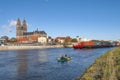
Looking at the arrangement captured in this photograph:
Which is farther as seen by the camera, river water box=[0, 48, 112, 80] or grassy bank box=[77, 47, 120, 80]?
river water box=[0, 48, 112, 80]

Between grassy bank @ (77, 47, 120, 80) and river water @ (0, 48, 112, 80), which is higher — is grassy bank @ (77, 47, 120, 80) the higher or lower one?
the higher one

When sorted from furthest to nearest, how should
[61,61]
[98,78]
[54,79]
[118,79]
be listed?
[61,61] → [54,79] → [98,78] → [118,79]

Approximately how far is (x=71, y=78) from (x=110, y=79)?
18312mm

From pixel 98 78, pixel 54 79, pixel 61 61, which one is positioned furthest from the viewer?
pixel 61 61

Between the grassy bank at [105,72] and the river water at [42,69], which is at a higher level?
the grassy bank at [105,72]

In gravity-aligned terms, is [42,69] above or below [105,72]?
below

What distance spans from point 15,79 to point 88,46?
497 feet

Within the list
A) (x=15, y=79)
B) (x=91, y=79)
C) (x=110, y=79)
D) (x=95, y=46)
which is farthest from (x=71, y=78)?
(x=95, y=46)

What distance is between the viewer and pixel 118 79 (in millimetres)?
17172

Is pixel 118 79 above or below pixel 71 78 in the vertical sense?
above

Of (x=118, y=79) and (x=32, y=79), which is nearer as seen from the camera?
(x=118, y=79)

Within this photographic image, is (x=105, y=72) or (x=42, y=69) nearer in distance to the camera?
(x=105, y=72)

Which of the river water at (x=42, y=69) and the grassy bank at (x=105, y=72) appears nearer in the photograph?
the grassy bank at (x=105, y=72)

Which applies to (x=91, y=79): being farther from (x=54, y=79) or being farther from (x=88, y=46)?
(x=88, y=46)
